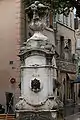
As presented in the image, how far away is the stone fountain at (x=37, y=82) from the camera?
1541 cm

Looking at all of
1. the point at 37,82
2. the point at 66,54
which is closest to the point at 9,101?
the point at 37,82

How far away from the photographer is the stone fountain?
50.5 ft

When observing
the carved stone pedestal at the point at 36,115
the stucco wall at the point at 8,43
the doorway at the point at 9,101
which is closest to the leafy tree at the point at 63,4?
the carved stone pedestal at the point at 36,115

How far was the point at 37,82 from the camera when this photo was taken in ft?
51.0

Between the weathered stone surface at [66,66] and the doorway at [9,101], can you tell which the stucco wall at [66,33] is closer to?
the weathered stone surface at [66,66]

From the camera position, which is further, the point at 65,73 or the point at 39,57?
the point at 65,73

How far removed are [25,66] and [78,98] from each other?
28.4 m

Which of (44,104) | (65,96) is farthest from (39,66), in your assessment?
(65,96)

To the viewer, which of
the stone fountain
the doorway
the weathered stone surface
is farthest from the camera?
the weathered stone surface

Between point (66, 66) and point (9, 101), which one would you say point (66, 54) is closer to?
point (66, 66)

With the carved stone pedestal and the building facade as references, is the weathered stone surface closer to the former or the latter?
the building facade

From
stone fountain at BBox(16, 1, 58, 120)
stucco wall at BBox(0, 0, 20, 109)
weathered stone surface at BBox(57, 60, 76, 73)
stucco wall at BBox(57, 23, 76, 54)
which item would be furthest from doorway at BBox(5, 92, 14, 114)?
stone fountain at BBox(16, 1, 58, 120)

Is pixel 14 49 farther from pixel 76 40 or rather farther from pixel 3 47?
pixel 76 40

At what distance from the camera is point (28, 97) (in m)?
15.7
